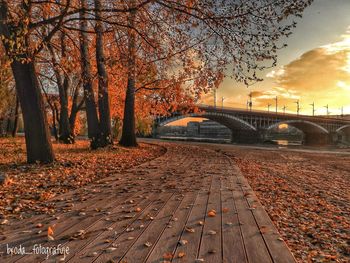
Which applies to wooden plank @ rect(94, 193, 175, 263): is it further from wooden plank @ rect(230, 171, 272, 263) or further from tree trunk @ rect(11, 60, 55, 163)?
tree trunk @ rect(11, 60, 55, 163)

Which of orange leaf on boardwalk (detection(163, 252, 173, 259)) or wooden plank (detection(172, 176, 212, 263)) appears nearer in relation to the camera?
orange leaf on boardwalk (detection(163, 252, 173, 259))

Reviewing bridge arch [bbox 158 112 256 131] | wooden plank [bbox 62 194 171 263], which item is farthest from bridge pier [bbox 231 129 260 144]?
wooden plank [bbox 62 194 171 263]

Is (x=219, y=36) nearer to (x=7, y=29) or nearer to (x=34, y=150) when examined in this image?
(x=7, y=29)

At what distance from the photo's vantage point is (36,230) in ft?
13.9

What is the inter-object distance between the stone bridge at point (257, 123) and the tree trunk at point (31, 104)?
43.1m

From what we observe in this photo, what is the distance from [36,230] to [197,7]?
677 centimetres

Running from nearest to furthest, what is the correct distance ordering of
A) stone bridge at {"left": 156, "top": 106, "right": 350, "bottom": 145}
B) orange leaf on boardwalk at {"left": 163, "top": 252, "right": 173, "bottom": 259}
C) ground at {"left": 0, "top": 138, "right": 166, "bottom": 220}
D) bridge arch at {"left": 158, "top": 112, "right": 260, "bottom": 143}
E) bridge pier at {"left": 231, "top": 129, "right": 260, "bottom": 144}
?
1. orange leaf on boardwalk at {"left": 163, "top": 252, "right": 173, "bottom": 259}
2. ground at {"left": 0, "top": 138, "right": 166, "bottom": 220}
3. stone bridge at {"left": 156, "top": 106, "right": 350, "bottom": 145}
4. bridge arch at {"left": 158, "top": 112, "right": 260, "bottom": 143}
5. bridge pier at {"left": 231, "top": 129, "right": 260, "bottom": 144}

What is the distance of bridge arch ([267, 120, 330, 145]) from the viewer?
89.9m

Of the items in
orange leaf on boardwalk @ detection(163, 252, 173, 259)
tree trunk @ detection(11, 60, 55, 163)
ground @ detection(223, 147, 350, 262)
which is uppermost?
tree trunk @ detection(11, 60, 55, 163)

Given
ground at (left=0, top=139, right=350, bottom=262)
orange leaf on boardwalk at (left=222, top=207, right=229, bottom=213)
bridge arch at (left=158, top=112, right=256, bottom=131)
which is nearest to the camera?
ground at (left=0, top=139, right=350, bottom=262)

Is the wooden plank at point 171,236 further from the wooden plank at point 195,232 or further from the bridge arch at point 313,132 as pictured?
the bridge arch at point 313,132

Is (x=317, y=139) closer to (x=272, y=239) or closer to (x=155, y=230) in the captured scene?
(x=272, y=239)

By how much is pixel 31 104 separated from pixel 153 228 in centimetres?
727

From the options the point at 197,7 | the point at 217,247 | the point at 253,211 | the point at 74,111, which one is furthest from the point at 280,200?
the point at 74,111
